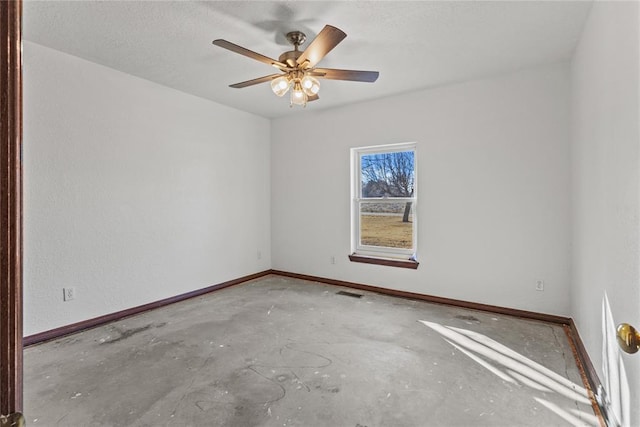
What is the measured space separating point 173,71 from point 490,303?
4058 mm

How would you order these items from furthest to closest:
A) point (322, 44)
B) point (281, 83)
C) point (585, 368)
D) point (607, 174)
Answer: point (281, 83)
point (585, 368)
point (322, 44)
point (607, 174)

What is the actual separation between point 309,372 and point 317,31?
251cm

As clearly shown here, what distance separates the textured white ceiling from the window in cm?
108

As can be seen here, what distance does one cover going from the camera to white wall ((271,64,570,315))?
308 cm

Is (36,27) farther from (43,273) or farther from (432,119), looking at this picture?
(432,119)

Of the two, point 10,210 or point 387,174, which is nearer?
point 10,210

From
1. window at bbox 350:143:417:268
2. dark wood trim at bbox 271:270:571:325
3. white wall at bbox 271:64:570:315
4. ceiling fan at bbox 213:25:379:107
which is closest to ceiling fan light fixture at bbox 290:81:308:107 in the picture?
ceiling fan at bbox 213:25:379:107

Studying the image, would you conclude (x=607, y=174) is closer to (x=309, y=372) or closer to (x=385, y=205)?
(x=309, y=372)

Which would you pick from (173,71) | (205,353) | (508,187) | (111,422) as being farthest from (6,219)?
(508,187)

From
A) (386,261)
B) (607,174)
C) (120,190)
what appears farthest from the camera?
(386,261)

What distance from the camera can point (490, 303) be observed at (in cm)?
340

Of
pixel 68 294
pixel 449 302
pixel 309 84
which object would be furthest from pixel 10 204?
pixel 449 302

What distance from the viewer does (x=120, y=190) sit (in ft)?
10.7

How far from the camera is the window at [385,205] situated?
13.1 ft
